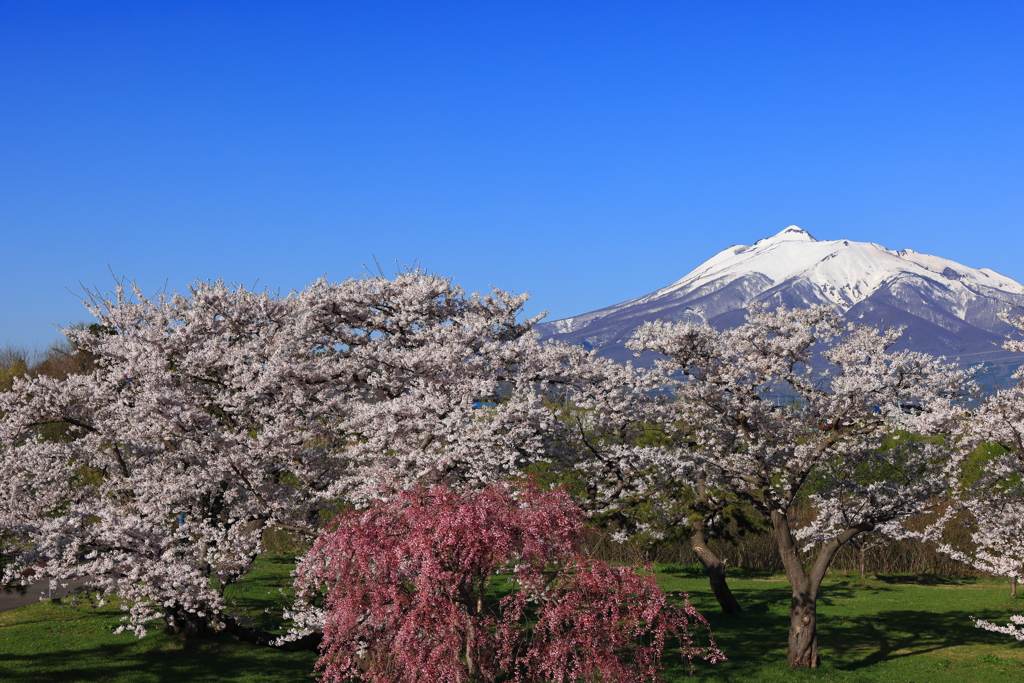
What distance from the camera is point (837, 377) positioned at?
1628cm

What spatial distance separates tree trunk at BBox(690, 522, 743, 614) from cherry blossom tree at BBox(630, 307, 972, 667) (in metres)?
4.65

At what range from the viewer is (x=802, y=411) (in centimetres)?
1778

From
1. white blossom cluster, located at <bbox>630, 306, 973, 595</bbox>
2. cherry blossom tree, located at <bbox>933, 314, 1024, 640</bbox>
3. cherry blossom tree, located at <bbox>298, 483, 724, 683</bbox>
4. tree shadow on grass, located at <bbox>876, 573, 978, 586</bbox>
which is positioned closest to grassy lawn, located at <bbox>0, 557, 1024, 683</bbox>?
cherry blossom tree, located at <bbox>933, 314, 1024, 640</bbox>

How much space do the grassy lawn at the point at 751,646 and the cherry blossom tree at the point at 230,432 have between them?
3.22 feet

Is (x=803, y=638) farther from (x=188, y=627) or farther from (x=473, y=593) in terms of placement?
(x=188, y=627)

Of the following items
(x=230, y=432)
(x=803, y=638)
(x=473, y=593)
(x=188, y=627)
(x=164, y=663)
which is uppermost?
(x=230, y=432)

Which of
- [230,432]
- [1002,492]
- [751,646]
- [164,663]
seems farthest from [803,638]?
[164,663]

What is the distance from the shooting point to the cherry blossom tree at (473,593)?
36.4 ft

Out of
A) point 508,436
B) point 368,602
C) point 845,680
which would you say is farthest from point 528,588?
point 845,680

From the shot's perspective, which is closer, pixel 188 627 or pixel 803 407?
pixel 803 407

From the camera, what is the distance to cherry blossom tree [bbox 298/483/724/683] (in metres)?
11.1

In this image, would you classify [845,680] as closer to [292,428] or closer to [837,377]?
[837,377]

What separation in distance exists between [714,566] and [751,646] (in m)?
2.80

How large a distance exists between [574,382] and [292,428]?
6.99 metres
